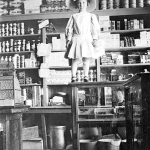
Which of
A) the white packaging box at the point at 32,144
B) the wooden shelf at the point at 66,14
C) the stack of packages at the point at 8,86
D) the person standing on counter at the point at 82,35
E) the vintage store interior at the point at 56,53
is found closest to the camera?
the stack of packages at the point at 8,86

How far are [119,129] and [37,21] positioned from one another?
9.17 feet

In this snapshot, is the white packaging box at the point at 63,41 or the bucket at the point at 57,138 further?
the white packaging box at the point at 63,41

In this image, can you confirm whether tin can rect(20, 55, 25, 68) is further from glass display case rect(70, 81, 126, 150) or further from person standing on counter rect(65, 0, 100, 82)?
glass display case rect(70, 81, 126, 150)

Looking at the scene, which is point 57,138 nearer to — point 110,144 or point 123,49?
point 110,144

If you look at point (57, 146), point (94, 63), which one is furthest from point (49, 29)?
point (57, 146)

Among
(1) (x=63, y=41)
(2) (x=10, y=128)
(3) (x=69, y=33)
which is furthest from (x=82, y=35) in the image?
(2) (x=10, y=128)

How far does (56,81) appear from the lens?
4.99 metres

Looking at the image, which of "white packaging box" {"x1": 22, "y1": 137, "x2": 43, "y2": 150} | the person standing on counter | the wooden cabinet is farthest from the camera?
the person standing on counter

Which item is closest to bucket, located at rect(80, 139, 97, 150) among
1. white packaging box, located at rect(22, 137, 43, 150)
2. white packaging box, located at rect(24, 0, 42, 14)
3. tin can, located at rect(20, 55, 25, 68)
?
white packaging box, located at rect(22, 137, 43, 150)

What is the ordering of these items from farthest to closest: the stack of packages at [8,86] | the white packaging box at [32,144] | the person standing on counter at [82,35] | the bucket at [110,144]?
the person standing on counter at [82,35] → the white packaging box at [32,144] → the bucket at [110,144] → the stack of packages at [8,86]

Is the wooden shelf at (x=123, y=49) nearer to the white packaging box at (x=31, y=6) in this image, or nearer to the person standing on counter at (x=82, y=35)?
the person standing on counter at (x=82, y=35)

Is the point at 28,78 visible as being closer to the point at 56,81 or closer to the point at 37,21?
the point at 56,81

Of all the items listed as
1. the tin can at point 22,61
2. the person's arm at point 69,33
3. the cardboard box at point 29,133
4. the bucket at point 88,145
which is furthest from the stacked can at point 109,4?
the bucket at point 88,145

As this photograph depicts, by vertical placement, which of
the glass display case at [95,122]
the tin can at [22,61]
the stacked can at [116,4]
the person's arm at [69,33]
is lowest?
the glass display case at [95,122]
